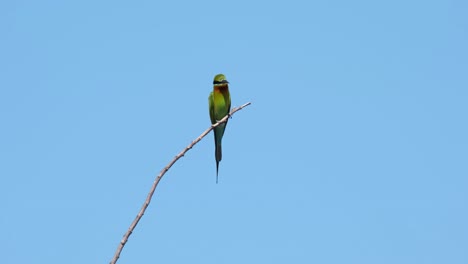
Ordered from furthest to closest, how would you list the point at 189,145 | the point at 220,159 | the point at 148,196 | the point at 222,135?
the point at 222,135, the point at 220,159, the point at 189,145, the point at 148,196

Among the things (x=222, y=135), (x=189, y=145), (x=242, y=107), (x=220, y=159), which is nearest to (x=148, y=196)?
(x=189, y=145)

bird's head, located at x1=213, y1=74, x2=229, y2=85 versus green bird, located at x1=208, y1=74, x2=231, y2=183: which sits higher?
bird's head, located at x1=213, y1=74, x2=229, y2=85

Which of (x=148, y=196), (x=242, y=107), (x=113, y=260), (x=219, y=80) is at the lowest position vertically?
(x=113, y=260)

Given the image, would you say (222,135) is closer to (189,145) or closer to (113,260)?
(189,145)

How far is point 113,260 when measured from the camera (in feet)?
6.37

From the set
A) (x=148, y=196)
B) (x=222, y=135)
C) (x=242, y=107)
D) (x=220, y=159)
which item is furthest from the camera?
(x=222, y=135)

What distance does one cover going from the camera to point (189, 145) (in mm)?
2594

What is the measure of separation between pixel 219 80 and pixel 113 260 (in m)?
5.26

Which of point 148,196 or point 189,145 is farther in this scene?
point 189,145

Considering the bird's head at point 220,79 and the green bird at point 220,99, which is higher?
the bird's head at point 220,79

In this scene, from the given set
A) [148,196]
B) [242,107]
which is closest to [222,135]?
[242,107]

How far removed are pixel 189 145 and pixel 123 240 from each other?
65cm

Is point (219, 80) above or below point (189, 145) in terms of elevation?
above

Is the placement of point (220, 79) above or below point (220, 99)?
above
